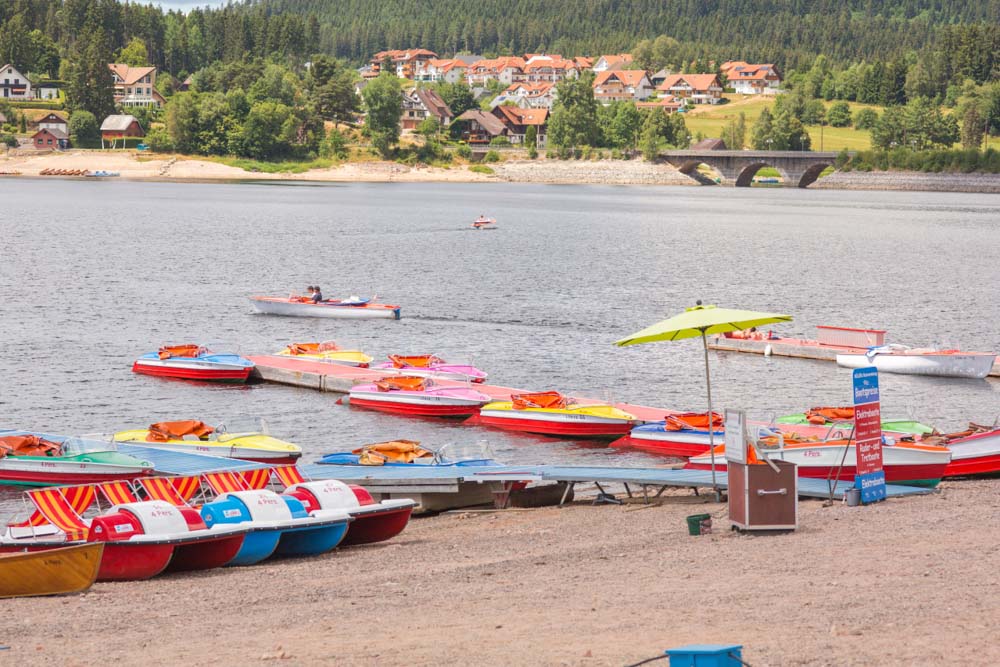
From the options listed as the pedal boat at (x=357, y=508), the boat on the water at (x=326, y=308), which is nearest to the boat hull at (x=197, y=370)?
the boat on the water at (x=326, y=308)

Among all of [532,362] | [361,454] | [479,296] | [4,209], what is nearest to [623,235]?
[479,296]

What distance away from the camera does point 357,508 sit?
74.5ft

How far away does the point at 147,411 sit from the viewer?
41.8 meters

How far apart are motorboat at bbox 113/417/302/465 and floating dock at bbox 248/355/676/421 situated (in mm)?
10193

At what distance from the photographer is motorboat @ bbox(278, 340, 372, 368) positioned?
48.8 metres

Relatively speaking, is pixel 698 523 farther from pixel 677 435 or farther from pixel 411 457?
pixel 677 435

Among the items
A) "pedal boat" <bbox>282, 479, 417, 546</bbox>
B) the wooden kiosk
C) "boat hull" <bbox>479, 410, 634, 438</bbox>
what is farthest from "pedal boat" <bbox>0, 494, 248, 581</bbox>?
"boat hull" <bbox>479, 410, 634, 438</bbox>

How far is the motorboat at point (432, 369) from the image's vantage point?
45.0 metres

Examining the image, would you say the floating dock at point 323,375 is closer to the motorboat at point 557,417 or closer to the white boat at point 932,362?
the motorboat at point 557,417

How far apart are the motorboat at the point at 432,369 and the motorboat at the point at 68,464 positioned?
1482cm

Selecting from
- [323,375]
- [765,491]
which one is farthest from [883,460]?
[323,375]

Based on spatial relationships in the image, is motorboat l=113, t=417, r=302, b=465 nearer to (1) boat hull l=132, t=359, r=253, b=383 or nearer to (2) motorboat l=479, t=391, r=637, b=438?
(2) motorboat l=479, t=391, r=637, b=438

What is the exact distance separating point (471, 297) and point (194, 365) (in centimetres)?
3143

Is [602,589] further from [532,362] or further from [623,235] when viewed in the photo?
[623,235]
